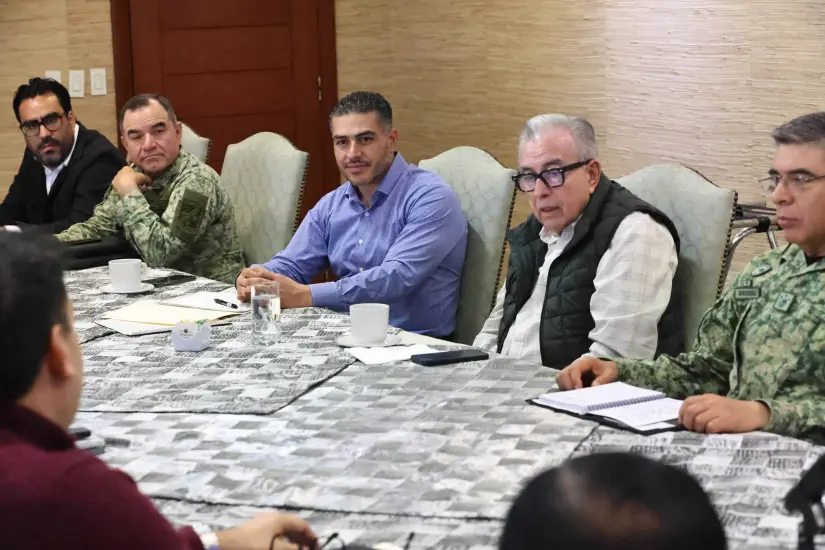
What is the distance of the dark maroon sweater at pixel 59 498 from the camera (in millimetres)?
1042

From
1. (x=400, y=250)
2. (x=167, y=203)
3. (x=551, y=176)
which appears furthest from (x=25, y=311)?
(x=167, y=203)

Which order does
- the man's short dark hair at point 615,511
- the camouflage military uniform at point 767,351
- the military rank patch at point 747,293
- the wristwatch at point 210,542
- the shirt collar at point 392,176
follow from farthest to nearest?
the shirt collar at point 392,176 < the military rank patch at point 747,293 < the camouflage military uniform at point 767,351 < the wristwatch at point 210,542 < the man's short dark hair at point 615,511

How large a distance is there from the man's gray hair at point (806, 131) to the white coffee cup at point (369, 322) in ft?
3.02

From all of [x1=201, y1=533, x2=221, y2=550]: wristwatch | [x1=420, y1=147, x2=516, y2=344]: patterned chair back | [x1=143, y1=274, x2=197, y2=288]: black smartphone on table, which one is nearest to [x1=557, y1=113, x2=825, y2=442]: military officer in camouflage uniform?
[x1=201, y1=533, x2=221, y2=550]: wristwatch

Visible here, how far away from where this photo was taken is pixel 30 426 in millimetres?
1111

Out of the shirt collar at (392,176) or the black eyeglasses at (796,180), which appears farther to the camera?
the shirt collar at (392,176)

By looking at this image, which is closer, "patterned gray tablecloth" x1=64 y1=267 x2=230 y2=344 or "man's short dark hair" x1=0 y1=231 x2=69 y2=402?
"man's short dark hair" x1=0 y1=231 x2=69 y2=402

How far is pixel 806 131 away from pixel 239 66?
4254mm

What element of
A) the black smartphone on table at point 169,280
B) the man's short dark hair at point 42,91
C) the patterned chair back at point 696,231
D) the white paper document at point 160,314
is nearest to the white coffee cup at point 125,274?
the black smartphone on table at point 169,280

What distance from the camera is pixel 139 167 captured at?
13.2ft

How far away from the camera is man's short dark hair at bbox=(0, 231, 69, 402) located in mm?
1111

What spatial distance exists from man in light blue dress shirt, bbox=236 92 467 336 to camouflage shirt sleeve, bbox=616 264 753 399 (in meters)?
1.09

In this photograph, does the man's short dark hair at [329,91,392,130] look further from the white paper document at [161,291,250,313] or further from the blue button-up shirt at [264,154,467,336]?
the white paper document at [161,291,250,313]

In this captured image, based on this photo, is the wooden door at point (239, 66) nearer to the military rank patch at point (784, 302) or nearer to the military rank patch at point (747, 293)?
the military rank patch at point (747, 293)
